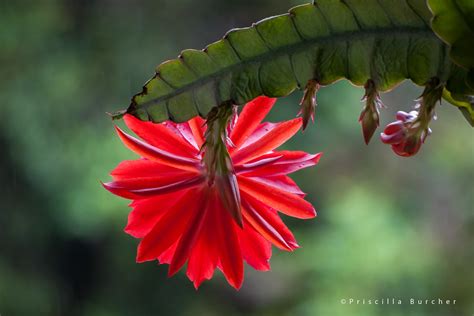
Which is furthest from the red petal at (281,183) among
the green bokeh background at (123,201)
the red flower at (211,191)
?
the green bokeh background at (123,201)

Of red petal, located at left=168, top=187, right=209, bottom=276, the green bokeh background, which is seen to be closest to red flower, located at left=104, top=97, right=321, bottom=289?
red petal, located at left=168, top=187, right=209, bottom=276

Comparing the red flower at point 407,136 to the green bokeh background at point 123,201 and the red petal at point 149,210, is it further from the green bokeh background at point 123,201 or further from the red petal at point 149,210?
the green bokeh background at point 123,201

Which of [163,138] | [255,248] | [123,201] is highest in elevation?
[163,138]

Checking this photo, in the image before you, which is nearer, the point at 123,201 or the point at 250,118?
the point at 250,118

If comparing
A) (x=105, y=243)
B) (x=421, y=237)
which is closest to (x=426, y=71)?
(x=421, y=237)

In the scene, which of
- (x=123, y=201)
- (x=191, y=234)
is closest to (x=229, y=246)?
(x=191, y=234)

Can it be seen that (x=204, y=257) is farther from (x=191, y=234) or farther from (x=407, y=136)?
(x=407, y=136)

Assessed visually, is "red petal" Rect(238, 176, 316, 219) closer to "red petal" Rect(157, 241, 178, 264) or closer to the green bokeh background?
"red petal" Rect(157, 241, 178, 264)
